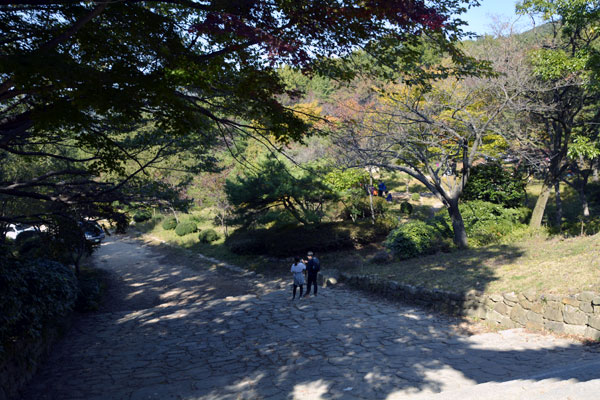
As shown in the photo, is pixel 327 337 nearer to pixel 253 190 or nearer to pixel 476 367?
pixel 476 367

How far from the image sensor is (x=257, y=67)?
753 centimetres

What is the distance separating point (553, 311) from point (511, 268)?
3.43 meters

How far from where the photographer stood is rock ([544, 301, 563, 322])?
24.7 ft

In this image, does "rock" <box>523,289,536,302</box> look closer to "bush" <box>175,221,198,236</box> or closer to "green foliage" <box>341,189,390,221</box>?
"green foliage" <box>341,189,390,221</box>

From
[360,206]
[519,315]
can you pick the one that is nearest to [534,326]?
[519,315]

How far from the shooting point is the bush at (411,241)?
15461 mm

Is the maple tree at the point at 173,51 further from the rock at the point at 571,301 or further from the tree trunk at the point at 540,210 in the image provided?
the tree trunk at the point at 540,210

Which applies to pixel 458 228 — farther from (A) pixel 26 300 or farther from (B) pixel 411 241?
(A) pixel 26 300

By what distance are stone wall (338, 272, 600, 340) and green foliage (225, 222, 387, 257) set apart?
7616 mm

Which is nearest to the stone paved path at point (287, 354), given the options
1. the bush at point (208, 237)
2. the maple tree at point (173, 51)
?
the maple tree at point (173, 51)

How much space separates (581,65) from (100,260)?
2437 centimetres

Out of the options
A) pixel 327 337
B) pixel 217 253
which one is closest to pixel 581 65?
pixel 327 337

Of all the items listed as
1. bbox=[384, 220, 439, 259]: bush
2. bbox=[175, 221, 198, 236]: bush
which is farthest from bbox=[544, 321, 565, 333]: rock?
bbox=[175, 221, 198, 236]: bush

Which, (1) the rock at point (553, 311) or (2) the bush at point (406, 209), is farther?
(2) the bush at point (406, 209)
